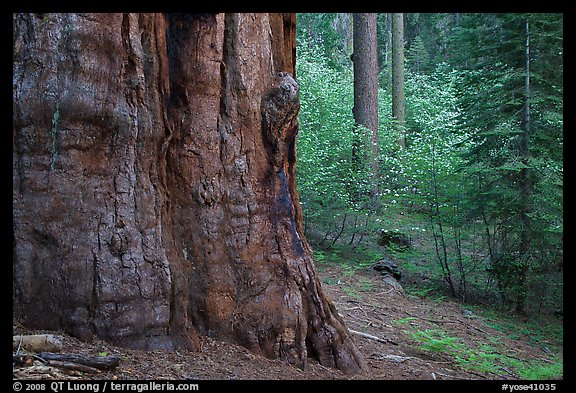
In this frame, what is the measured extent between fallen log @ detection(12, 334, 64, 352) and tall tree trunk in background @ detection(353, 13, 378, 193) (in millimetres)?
12583

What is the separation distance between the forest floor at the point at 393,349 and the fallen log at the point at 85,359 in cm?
5

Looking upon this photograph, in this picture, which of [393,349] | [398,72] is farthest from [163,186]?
[398,72]

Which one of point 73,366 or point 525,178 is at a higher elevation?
point 525,178

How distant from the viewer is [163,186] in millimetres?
4594

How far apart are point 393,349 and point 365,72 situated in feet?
36.4

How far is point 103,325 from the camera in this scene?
4160 millimetres

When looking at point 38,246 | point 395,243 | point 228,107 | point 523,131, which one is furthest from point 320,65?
point 38,246

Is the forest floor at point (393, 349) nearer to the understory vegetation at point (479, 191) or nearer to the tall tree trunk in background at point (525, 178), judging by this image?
the understory vegetation at point (479, 191)

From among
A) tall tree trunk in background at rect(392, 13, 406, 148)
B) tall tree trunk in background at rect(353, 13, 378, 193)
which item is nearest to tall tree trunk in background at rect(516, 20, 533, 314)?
tall tree trunk in background at rect(353, 13, 378, 193)

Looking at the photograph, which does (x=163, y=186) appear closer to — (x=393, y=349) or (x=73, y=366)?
(x=73, y=366)

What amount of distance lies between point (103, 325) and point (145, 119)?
1.63 m

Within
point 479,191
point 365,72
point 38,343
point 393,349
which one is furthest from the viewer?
point 365,72
